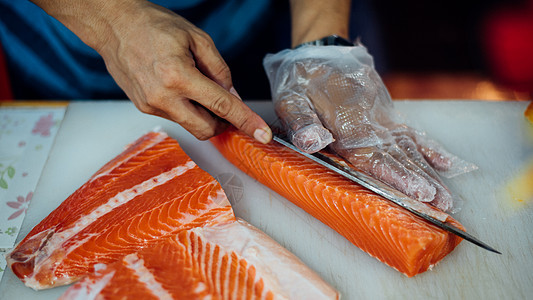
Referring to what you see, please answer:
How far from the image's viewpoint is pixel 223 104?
6.33ft

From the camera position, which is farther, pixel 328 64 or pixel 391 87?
pixel 391 87

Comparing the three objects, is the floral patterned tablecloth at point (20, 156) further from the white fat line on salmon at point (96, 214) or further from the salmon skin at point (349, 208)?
the salmon skin at point (349, 208)

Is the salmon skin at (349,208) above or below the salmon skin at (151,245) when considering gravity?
above

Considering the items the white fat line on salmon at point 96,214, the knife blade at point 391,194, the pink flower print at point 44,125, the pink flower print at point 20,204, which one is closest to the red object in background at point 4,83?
the pink flower print at point 44,125

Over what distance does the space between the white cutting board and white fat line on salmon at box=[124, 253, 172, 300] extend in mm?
362

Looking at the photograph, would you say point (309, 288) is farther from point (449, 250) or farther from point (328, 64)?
point (328, 64)

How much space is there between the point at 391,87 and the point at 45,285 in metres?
4.02

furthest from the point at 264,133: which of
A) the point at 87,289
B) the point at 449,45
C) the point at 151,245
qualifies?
the point at 449,45

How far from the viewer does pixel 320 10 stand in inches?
109

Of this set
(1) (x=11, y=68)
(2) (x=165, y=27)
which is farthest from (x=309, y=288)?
(1) (x=11, y=68)

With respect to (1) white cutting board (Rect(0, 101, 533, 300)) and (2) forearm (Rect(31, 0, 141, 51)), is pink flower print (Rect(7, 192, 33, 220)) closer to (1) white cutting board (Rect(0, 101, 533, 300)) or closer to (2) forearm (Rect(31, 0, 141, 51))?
(1) white cutting board (Rect(0, 101, 533, 300))

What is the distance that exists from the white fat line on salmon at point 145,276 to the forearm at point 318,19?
1.68 meters

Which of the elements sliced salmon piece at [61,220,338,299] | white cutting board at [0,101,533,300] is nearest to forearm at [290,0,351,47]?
white cutting board at [0,101,533,300]

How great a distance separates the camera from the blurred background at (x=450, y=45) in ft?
15.4
